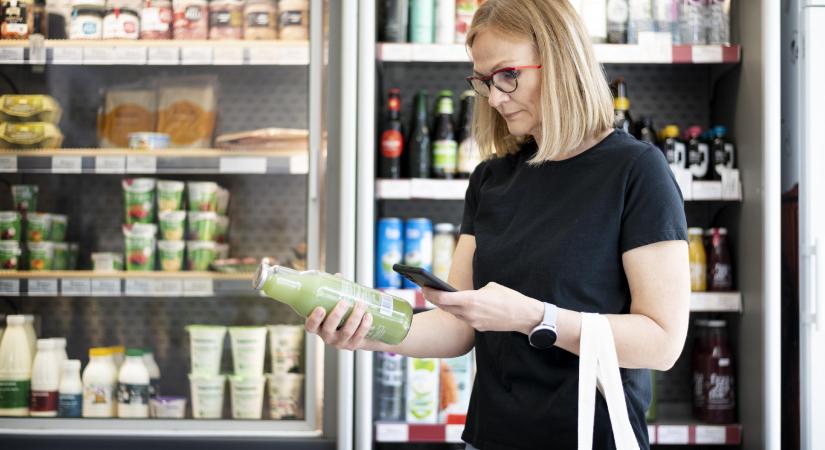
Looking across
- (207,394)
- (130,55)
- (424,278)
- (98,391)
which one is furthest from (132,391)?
(424,278)

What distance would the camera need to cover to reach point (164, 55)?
8.61 ft

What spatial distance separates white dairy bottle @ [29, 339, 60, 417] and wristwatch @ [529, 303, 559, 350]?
2.05 m

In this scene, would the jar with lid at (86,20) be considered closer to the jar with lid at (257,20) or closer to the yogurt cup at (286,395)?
the jar with lid at (257,20)

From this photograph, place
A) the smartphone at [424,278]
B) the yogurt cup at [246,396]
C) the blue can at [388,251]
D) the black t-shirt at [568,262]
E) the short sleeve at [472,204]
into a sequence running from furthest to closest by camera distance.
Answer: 1. the yogurt cup at [246,396]
2. the blue can at [388,251]
3. the short sleeve at [472,204]
4. the black t-shirt at [568,262]
5. the smartphone at [424,278]

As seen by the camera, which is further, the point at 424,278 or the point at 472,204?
the point at 472,204

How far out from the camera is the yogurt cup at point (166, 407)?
9.11ft

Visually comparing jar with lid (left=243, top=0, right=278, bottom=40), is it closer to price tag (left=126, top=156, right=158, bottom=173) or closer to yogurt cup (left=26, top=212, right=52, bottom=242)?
price tag (left=126, top=156, right=158, bottom=173)

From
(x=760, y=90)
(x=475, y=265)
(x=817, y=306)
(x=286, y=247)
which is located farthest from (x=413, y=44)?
(x=817, y=306)

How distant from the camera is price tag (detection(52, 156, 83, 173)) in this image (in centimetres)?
262

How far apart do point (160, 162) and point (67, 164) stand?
29 cm

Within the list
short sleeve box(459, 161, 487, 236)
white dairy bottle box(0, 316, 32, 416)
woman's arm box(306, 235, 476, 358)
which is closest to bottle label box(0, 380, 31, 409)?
white dairy bottle box(0, 316, 32, 416)

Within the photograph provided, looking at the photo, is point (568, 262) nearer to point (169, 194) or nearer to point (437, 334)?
point (437, 334)

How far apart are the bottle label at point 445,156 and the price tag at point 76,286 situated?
1.15 metres

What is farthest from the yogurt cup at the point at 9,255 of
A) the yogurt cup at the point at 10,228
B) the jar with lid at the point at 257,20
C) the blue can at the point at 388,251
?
the blue can at the point at 388,251
